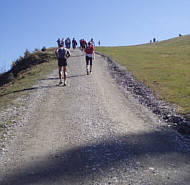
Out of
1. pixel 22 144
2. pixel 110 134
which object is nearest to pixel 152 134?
pixel 110 134

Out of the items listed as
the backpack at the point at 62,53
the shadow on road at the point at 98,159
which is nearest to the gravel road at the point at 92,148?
the shadow on road at the point at 98,159

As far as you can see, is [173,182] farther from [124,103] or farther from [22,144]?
[124,103]

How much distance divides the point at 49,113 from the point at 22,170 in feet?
15.8

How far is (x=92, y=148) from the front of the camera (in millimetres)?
7801

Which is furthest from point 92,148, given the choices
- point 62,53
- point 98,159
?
point 62,53

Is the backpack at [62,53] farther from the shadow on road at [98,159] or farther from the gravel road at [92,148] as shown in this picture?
the shadow on road at [98,159]

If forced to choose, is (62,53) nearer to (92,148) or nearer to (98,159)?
(92,148)

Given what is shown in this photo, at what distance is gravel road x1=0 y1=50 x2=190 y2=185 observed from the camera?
6.32 m

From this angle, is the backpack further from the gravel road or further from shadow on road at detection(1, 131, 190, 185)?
shadow on road at detection(1, 131, 190, 185)

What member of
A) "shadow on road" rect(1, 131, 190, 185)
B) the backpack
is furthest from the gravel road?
the backpack

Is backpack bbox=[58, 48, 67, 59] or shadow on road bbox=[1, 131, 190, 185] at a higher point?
backpack bbox=[58, 48, 67, 59]

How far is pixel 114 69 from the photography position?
26.4m

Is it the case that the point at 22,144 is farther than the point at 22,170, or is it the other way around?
the point at 22,144

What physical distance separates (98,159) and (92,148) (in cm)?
73
